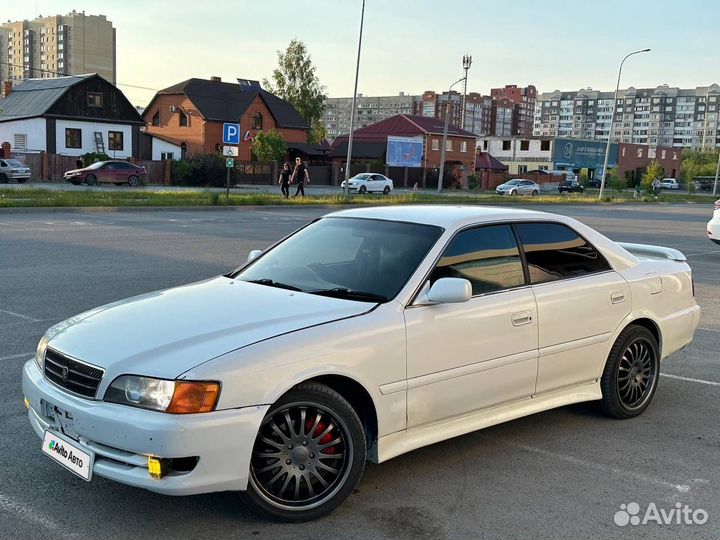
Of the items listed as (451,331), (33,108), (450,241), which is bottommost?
(451,331)

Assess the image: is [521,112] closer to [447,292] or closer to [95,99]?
[95,99]

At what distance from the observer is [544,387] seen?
15.6 ft

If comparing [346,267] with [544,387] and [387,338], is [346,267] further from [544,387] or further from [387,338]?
[544,387]

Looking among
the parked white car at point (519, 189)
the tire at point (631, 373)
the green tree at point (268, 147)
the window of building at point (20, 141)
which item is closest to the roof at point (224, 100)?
the green tree at point (268, 147)

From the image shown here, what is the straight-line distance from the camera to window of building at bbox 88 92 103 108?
2213 inches

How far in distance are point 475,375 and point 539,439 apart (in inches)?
37.6

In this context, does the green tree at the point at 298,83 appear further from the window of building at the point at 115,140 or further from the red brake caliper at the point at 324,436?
the red brake caliper at the point at 324,436

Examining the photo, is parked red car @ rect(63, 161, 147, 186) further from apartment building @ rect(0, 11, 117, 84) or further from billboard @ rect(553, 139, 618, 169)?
apartment building @ rect(0, 11, 117, 84)

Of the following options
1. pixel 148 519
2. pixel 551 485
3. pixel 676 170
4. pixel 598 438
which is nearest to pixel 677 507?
pixel 551 485

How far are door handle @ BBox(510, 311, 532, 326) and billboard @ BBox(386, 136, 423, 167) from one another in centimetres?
6714

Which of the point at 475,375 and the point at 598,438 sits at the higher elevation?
the point at 475,375

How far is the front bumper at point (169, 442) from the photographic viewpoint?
3.24 metres

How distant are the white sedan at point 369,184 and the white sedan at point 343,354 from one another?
45.0 meters

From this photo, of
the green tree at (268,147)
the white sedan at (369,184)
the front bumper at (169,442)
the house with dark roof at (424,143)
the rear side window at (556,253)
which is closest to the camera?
the front bumper at (169,442)
